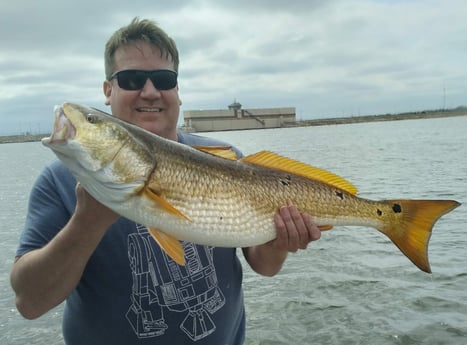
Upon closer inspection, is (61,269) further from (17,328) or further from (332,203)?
(17,328)

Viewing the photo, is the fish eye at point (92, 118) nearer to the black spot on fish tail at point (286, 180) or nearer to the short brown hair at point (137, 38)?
the short brown hair at point (137, 38)

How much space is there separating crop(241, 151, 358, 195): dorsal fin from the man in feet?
1.20

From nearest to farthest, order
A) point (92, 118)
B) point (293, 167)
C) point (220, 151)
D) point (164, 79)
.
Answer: point (92, 118) → point (220, 151) → point (293, 167) → point (164, 79)

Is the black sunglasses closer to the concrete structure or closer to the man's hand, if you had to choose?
the man's hand

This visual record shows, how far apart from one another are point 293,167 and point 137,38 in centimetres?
161

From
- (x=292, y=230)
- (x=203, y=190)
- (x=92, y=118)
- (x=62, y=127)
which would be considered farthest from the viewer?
(x=292, y=230)

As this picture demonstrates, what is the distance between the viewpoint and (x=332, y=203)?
3334mm

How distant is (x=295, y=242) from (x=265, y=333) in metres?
4.57

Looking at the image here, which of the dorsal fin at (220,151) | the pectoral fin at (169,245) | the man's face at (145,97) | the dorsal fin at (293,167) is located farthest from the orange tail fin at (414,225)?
the man's face at (145,97)

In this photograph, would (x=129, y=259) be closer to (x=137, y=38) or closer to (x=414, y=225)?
(x=137, y=38)

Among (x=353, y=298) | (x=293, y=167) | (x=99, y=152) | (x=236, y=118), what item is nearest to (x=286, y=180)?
(x=293, y=167)

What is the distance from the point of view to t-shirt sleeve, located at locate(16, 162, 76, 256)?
9.64 feet

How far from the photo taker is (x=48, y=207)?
300cm

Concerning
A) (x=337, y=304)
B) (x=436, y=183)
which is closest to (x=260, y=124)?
(x=436, y=183)
